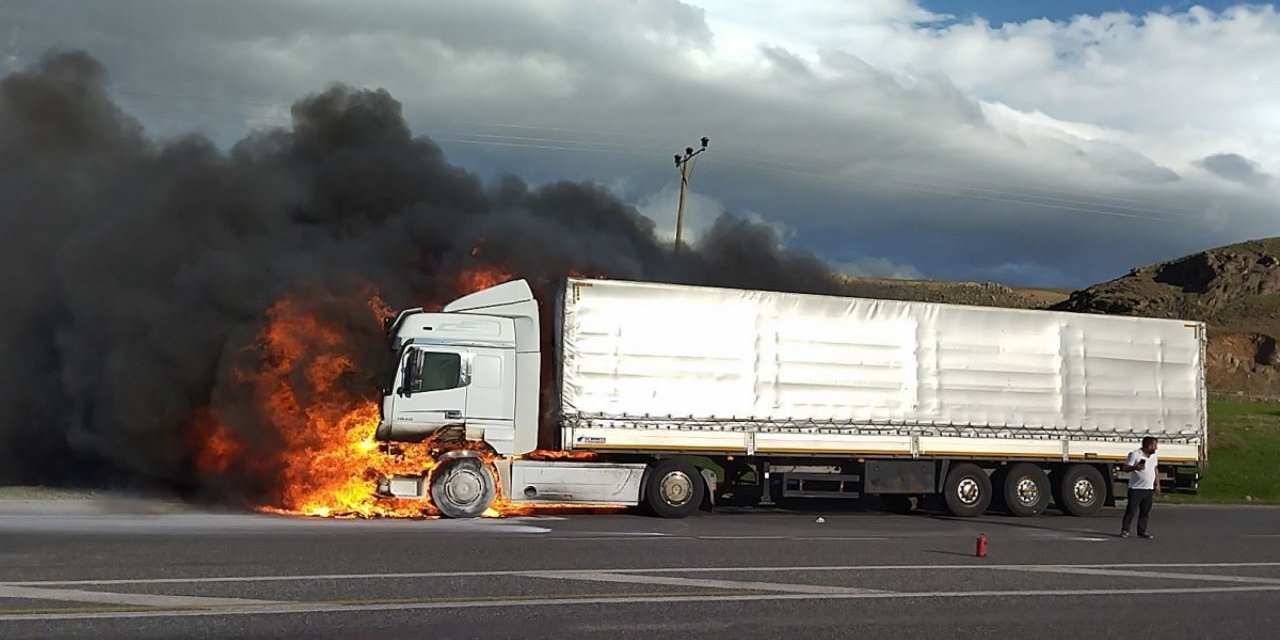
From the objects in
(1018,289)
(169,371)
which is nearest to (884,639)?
(169,371)

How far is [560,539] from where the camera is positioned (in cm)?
1450

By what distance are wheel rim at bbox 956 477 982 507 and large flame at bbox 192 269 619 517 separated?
257 inches

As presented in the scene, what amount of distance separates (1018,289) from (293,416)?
11813 cm

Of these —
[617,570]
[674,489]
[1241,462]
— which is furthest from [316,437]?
[1241,462]

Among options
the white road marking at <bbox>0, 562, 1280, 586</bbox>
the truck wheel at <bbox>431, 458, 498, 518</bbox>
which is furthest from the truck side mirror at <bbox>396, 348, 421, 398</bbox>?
the white road marking at <bbox>0, 562, 1280, 586</bbox>

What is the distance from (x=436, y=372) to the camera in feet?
58.3

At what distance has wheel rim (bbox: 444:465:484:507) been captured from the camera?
17422 mm

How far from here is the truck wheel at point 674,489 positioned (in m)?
18.4

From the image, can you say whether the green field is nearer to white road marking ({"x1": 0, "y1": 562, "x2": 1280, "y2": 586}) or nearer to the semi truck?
the semi truck

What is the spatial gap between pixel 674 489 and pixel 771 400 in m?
2.06

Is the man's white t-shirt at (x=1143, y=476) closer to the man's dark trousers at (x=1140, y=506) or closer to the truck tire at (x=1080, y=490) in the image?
the man's dark trousers at (x=1140, y=506)

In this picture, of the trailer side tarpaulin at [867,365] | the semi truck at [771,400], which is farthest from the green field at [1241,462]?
the semi truck at [771,400]

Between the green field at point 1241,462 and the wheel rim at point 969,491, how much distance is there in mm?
5941

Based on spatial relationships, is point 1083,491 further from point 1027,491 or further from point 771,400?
point 771,400
